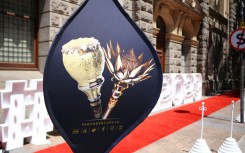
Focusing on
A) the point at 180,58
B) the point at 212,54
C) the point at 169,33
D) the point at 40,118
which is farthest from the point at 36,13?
the point at 212,54

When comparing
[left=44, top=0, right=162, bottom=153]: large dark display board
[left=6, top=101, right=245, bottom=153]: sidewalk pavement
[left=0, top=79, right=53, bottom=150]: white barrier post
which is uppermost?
[left=44, top=0, right=162, bottom=153]: large dark display board

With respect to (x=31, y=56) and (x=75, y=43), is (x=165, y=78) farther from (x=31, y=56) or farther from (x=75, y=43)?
(x=75, y=43)

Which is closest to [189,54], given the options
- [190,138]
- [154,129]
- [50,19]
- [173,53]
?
[173,53]

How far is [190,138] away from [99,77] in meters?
4.68

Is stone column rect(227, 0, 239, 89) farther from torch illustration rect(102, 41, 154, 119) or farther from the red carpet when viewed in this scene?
torch illustration rect(102, 41, 154, 119)

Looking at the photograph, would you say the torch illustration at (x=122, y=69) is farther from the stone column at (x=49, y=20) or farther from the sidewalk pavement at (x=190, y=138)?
the stone column at (x=49, y=20)

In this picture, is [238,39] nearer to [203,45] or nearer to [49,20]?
[49,20]

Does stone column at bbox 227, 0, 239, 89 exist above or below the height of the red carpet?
above

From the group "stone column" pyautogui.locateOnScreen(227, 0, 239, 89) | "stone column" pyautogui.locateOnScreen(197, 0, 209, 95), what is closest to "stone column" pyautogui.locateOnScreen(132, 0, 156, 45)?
"stone column" pyautogui.locateOnScreen(197, 0, 209, 95)

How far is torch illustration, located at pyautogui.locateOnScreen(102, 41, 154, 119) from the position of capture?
2.22m

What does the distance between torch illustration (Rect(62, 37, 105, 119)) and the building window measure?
5.22 metres

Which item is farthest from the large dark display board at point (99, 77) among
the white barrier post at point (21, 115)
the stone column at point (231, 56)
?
the stone column at point (231, 56)

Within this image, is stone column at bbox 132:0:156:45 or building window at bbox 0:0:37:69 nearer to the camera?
building window at bbox 0:0:37:69

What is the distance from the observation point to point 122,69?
2260 mm
